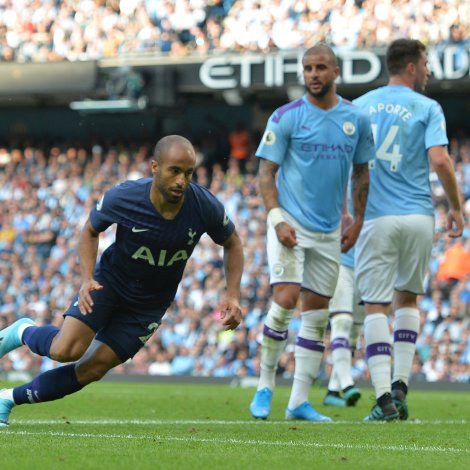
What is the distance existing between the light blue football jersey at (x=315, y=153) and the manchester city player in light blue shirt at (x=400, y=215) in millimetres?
449

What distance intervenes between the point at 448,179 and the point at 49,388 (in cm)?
329

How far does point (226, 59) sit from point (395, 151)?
1465cm

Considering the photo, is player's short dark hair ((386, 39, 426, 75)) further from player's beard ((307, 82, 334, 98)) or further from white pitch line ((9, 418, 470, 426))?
white pitch line ((9, 418, 470, 426))

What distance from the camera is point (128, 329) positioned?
694 centimetres

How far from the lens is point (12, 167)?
86.1 feet

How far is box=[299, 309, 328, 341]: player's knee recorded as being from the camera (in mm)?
8234

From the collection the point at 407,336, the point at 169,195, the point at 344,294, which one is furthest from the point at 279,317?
the point at 344,294

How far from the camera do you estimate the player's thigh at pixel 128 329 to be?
689cm

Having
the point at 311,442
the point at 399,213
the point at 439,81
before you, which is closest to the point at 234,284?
the point at 311,442

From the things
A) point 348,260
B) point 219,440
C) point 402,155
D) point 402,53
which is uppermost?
point 402,53

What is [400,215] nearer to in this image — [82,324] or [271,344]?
[271,344]

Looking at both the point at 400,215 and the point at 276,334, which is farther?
the point at 400,215

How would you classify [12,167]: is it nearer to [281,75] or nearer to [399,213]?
[281,75]

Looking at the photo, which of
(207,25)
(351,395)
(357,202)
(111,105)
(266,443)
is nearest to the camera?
(266,443)
